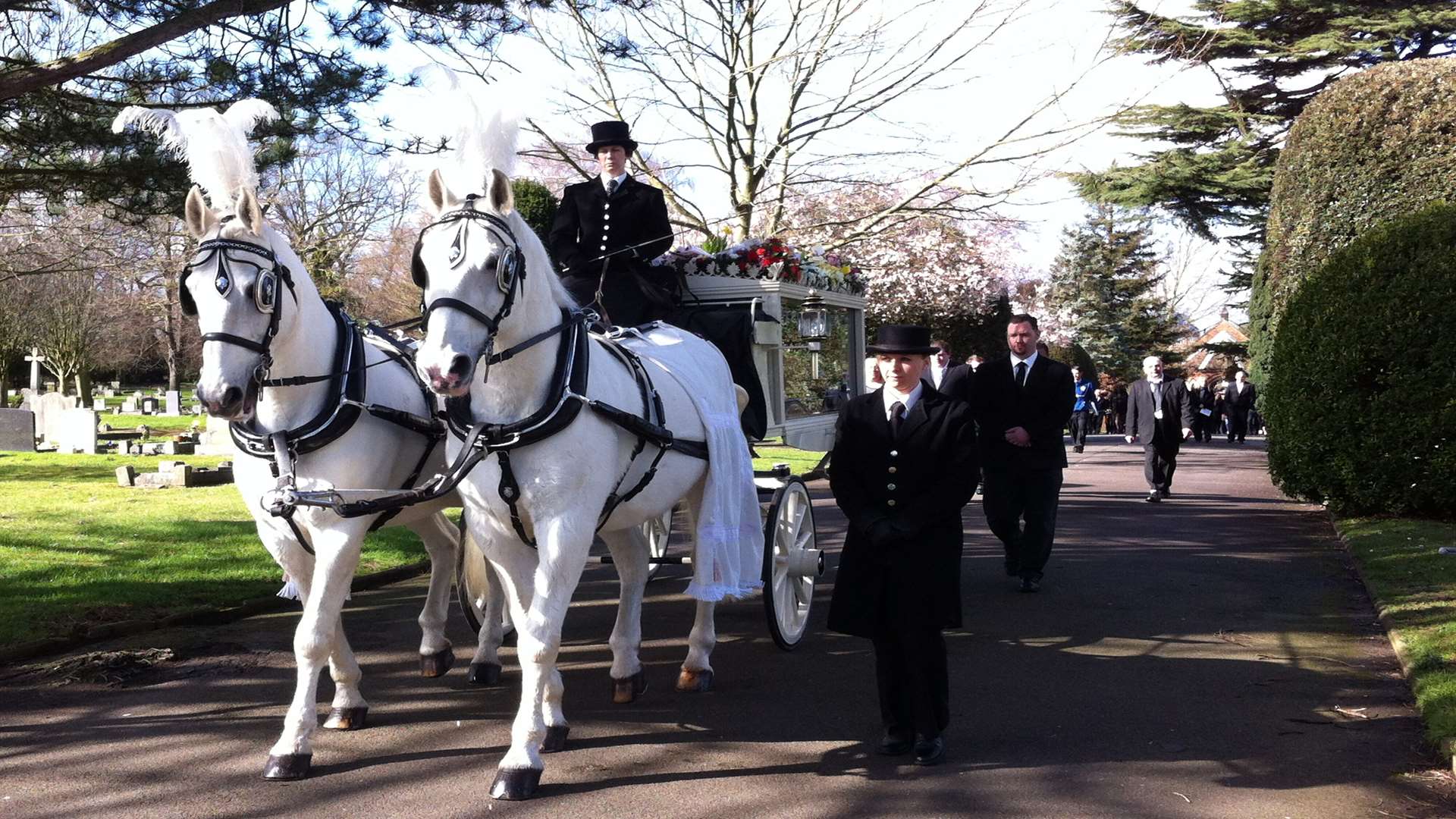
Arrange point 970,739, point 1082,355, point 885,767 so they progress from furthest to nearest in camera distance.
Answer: point 1082,355
point 970,739
point 885,767

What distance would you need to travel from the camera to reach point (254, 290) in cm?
439

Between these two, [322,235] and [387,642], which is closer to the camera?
[387,642]

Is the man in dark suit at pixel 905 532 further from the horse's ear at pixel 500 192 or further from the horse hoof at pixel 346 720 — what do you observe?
the horse hoof at pixel 346 720

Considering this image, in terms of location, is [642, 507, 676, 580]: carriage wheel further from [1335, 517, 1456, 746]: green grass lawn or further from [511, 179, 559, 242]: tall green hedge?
[511, 179, 559, 242]: tall green hedge

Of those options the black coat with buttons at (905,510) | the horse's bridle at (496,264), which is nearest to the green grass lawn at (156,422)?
the horse's bridle at (496,264)

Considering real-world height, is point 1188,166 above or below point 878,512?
above

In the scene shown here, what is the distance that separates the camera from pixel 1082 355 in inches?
1688

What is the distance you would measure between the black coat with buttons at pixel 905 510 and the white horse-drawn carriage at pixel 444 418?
0.82m

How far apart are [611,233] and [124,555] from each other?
18.6 feet

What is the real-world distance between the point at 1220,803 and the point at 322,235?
90.7 feet

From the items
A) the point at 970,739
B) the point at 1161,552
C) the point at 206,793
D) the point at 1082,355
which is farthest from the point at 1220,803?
the point at 1082,355

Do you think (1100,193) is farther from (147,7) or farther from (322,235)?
(147,7)

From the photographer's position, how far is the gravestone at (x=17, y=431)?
72.2 feet

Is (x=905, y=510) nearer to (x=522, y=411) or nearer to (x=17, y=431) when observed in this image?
(x=522, y=411)
